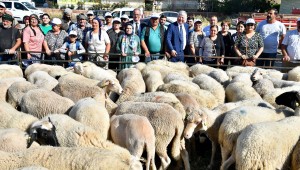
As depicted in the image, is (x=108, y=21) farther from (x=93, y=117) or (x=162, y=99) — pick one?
(x=93, y=117)

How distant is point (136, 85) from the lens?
23.6 ft

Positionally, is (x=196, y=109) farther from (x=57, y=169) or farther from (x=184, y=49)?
(x=184, y=49)

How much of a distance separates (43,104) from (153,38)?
3.89m

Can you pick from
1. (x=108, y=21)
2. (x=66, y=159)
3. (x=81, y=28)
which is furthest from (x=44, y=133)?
(x=108, y=21)

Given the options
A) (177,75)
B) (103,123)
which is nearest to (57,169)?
(103,123)

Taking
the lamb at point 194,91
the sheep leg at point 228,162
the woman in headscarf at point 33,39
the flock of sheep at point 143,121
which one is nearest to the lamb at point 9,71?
the flock of sheep at point 143,121

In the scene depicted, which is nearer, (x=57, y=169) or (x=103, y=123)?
(x=57, y=169)

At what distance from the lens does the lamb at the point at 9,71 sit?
25.3 ft

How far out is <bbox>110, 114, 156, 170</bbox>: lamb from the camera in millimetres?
5113

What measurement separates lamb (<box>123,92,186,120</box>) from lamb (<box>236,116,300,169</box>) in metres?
1.27

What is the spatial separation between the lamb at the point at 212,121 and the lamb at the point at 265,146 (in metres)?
0.82

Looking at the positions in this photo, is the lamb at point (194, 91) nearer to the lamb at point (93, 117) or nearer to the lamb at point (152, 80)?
the lamb at point (152, 80)

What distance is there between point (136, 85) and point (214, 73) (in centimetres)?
183

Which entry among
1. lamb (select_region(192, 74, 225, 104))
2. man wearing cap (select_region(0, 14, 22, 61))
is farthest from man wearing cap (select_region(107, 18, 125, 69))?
lamb (select_region(192, 74, 225, 104))
